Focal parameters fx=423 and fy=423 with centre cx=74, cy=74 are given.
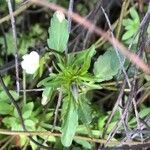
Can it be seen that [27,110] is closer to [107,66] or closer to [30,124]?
[30,124]

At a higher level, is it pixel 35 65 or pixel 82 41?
pixel 82 41

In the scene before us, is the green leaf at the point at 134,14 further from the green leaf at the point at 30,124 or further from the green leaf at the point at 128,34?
the green leaf at the point at 30,124

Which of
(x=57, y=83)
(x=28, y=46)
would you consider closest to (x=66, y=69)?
(x=57, y=83)

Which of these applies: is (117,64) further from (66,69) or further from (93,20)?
(93,20)

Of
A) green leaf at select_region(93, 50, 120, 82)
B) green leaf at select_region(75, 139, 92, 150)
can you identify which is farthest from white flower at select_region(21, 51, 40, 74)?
green leaf at select_region(75, 139, 92, 150)

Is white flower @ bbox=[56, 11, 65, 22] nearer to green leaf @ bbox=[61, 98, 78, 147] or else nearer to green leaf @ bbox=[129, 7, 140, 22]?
green leaf @ bbox=[61, 98, 78, 147]

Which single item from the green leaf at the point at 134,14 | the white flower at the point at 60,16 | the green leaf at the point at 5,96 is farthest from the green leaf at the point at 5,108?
the green leaf at the point at 134,14
